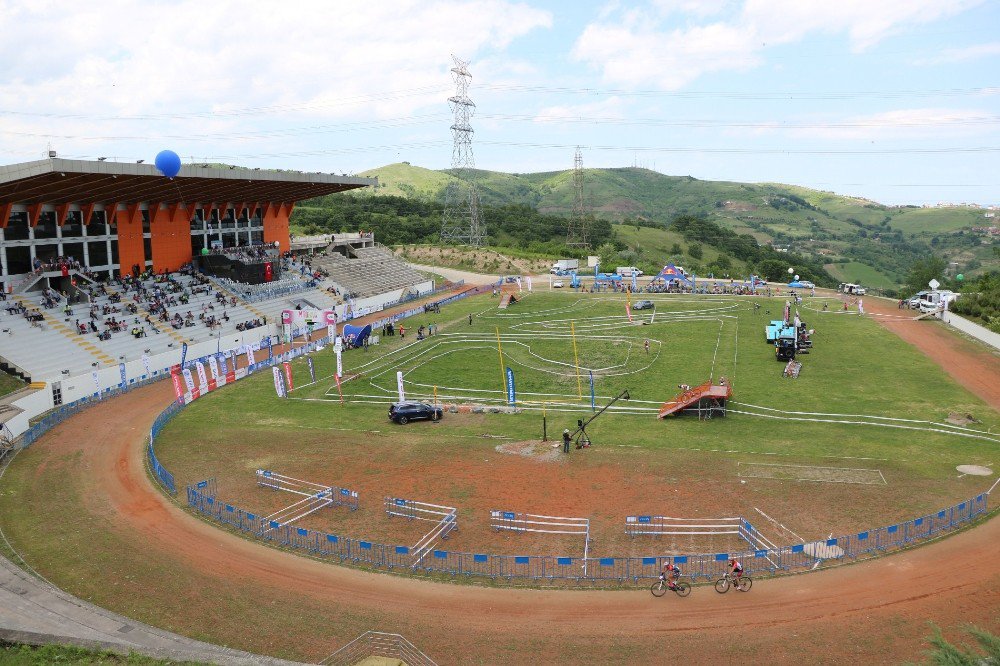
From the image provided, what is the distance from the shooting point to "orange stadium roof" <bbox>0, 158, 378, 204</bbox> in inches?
2040

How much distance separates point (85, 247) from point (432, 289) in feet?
160

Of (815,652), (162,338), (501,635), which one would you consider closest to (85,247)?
(162,338)

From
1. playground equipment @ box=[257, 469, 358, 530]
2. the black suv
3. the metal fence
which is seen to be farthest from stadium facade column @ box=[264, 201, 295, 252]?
the metal fence

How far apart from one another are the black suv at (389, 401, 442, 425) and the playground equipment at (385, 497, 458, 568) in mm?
12109

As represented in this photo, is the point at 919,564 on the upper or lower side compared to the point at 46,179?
lower

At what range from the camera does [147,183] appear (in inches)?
2467

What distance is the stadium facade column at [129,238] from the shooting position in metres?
70.6

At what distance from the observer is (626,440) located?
39.6 meters

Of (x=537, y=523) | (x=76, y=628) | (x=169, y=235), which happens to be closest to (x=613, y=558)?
(x=537, y=523)

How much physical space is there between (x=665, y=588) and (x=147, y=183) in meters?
55.9

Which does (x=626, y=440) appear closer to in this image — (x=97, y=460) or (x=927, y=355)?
(x=97, y=460)

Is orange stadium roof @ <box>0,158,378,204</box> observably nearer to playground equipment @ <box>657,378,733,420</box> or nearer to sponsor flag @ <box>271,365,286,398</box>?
sponsor flag @ <box>271,365,286,398</box>

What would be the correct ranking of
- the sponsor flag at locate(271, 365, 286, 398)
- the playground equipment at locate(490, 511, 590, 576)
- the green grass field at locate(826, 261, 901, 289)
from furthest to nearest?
the green grass field at locate(826, 261, 901, 289), the sponsor flag at locate(271, 365, 286, 398), the playground equipment at locate(490, 511, 590, 576)

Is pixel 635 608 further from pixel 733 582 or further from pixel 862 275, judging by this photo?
pixel 862 275
